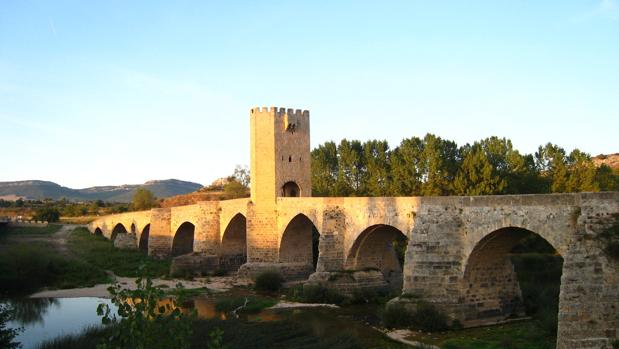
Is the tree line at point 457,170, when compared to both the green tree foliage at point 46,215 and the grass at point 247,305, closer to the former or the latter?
the grass at point 247,305

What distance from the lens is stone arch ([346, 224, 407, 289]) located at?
70.4ft

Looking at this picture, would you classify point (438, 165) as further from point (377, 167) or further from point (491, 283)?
point (491, 283)

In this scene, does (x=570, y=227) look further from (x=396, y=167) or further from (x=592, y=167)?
(x=396, y=167)

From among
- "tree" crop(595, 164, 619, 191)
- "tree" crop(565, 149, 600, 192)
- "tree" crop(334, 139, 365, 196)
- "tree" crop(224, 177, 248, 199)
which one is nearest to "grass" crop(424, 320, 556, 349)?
"tree" crop(565, 149, 600, 192)

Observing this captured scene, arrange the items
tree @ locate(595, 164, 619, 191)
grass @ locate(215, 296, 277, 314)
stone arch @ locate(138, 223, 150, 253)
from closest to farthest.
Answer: grass @ locate(215, 296, 277, 314)
tree @ locate(595, 164, 619, 191)
stone arch @ locate(138, 223, 150, 253)

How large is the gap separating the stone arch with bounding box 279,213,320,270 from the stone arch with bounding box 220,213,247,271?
5.19 meters

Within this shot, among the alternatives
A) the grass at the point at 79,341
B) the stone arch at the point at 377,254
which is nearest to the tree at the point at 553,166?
the stone arch at the point at 377,254

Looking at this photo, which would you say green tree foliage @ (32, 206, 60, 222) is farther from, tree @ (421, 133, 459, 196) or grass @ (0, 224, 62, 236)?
tree @ (421, 133, 459, 196)

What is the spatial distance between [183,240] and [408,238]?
79.4 feet

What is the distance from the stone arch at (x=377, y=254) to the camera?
2145cm

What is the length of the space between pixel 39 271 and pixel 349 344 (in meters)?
18.3

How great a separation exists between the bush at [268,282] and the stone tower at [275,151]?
367 centimetres

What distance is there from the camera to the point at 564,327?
38.0 feet

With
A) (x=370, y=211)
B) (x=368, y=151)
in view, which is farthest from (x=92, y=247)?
(x=370, y=211)
